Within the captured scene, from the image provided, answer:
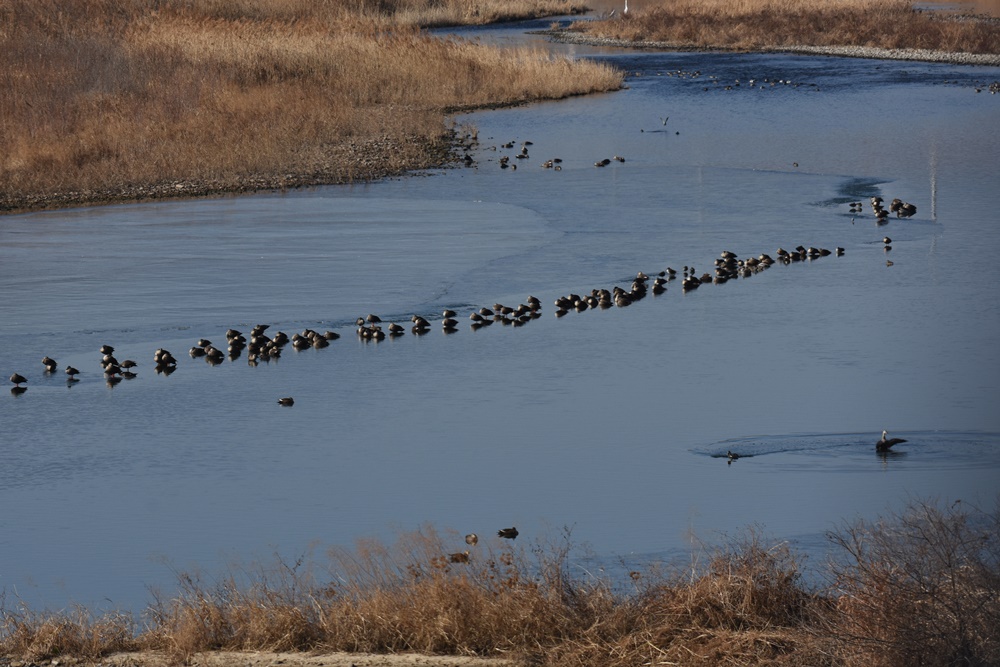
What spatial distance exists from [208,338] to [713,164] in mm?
14671

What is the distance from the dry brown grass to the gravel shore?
762 millimetres

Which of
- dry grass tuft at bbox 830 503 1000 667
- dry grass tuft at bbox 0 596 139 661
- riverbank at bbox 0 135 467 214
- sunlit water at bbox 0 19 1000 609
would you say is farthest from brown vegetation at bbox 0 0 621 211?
dry grass tuft at bbox 830 503 1000 667

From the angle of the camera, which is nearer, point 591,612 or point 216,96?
point 591,612

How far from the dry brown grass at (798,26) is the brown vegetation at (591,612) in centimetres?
4803

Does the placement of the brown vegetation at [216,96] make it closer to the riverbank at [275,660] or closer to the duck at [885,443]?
the duck at [885,443]

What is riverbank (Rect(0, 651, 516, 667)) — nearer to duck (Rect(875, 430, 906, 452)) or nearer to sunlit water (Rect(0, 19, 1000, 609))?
sunlit water (Rect(0, 19, 1000, 609))

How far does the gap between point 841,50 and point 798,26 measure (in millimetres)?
5682

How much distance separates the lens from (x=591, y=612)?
24.2 feet

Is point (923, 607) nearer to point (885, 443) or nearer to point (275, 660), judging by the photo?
point (275, 660)

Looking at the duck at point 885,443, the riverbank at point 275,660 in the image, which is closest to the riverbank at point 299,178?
the duck at point 885,443

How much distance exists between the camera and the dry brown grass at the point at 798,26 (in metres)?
54.8

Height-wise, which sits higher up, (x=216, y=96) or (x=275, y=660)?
(x=216, y=96)

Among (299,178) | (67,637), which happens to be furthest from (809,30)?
(67,637)

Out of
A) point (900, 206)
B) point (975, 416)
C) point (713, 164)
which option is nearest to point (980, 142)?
point (713, 164)
